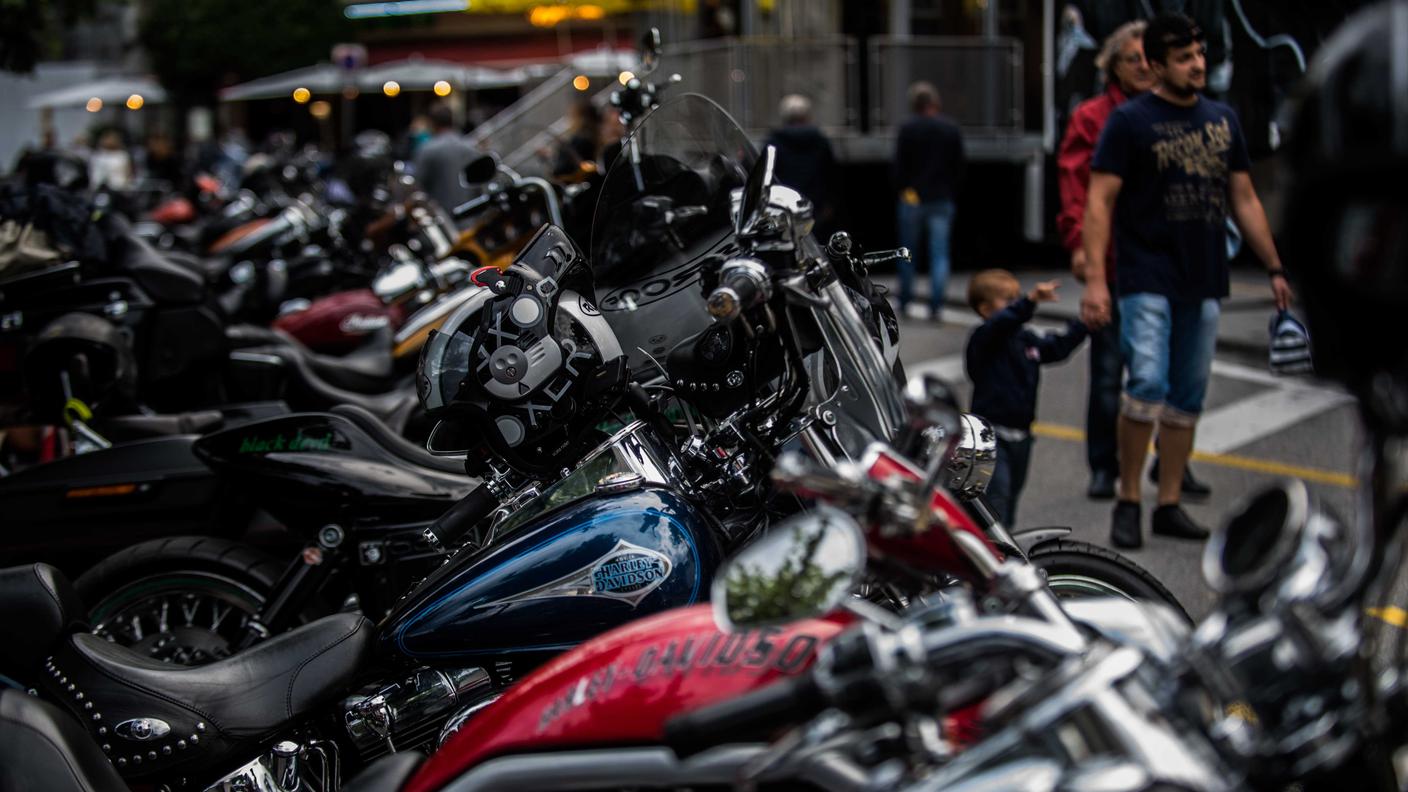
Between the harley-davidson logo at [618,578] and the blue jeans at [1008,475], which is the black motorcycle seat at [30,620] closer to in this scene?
the harley-davidson logo at [618,578]

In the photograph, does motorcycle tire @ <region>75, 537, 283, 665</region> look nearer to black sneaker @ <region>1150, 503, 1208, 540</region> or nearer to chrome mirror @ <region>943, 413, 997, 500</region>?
chrome mirror @ <region>943, 413, 997, 500</region>

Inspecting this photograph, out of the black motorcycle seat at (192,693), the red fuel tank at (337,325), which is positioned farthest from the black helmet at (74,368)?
the black motorcycle seat at (192,693)

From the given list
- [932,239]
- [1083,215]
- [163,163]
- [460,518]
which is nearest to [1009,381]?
[1083,215]

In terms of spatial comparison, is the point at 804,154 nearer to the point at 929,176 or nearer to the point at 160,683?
the point at 929,176

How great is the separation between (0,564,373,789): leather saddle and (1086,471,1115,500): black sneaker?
4.29 m

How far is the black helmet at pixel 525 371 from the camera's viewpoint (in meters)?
3.28

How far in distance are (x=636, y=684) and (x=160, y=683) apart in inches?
53.8

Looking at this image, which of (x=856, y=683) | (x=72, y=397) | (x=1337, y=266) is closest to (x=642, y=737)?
(x=856, y=683)

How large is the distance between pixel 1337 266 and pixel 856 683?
27.9 inches

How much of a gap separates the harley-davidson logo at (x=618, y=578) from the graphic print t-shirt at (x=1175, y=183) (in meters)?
3.27

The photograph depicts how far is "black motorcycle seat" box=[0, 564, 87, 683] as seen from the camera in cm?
294

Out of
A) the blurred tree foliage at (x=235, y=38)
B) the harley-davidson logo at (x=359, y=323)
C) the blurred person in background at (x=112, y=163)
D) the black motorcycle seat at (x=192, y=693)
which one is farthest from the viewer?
the blurred tree foliage at (x=235, y=38)

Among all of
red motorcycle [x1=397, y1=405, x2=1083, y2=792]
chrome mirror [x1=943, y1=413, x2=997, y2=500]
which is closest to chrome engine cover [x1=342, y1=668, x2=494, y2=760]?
red motorcycle [x1=397, y1=405, x2=1083, y2=792]

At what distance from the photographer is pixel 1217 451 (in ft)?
23.8
